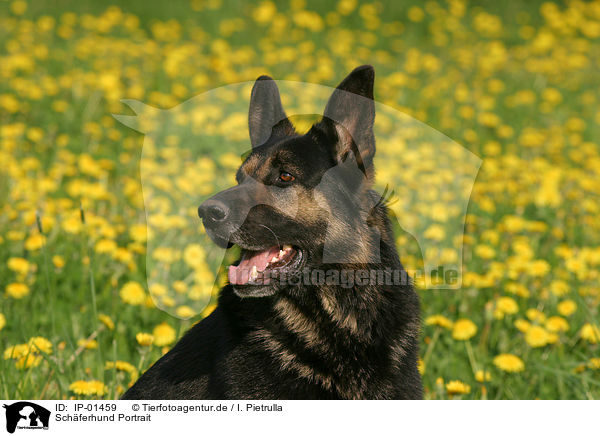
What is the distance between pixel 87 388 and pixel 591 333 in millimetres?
2987

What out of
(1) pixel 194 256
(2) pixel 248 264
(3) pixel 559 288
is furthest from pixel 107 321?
(3) pixel 559 288

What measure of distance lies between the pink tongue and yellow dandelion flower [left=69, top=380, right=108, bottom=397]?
0.88 m

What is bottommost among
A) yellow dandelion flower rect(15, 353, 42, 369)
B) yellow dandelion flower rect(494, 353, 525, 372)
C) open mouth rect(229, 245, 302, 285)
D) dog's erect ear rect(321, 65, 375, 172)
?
yellow dandelion flower rect(494, 353, 525, 372)

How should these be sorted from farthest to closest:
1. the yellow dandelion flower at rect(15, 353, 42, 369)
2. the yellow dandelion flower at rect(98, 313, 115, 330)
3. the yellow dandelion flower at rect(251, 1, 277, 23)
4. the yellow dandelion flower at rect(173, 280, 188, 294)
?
1. the yellow dandelion flower at rect(251, 1, 277, 23)
2. the yellow dandelion flower at rect(173, 280, 188, 294)
3. the yellow dandelion flower at rect(98, 313, 115, 330)
4. the yellow dandelion flower at rect(15, 353, 42, 369)

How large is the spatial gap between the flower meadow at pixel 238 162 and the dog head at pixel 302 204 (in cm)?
35

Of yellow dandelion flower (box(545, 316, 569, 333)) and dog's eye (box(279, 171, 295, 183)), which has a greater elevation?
dog's eye (box(279, 171, 295, 183))

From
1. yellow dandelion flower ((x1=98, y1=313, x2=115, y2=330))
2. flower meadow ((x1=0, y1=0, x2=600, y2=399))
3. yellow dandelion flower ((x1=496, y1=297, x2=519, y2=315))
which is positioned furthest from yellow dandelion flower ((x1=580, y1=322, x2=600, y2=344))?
yellow dandelion flower ((x1=98, y1=313, x2=115, y2=330))

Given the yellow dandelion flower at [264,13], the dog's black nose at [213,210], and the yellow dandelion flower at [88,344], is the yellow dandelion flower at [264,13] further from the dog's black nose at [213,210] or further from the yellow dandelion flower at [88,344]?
the dog's black nose at [213,210]

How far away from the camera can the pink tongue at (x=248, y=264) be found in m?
3.18

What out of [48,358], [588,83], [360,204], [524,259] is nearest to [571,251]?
[524,259]

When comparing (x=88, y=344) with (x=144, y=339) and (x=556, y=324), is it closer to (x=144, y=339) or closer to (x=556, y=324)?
(x=144, y=339)

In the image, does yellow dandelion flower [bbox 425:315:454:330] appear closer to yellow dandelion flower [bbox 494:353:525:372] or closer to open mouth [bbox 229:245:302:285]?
yellow dandelion flower [bbox 494:353:525:372]

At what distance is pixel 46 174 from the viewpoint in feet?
20.7

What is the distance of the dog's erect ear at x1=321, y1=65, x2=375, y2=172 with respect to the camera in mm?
3010
